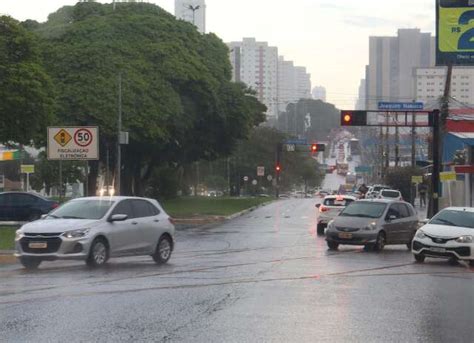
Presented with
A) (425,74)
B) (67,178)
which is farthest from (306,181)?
(67,178)

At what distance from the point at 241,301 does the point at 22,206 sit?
24104mm

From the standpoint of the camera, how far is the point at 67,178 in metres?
70.1

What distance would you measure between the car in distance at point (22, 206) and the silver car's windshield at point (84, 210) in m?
16.5

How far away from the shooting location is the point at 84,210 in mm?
17672

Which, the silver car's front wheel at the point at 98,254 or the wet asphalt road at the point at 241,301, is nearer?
the wet asphalt road at the point at 241,301

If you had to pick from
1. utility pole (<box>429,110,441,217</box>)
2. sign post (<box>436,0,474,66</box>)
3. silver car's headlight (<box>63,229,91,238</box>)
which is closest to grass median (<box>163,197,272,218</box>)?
utility pole (<box>429,110,441,217</box>)

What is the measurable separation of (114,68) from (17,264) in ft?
94.1

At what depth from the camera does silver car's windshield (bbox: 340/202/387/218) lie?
24375 mm

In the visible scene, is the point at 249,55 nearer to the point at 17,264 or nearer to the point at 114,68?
the point at 114,68

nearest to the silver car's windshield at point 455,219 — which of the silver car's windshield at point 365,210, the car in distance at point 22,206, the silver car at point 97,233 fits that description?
the silver car's windshield at point 365,210

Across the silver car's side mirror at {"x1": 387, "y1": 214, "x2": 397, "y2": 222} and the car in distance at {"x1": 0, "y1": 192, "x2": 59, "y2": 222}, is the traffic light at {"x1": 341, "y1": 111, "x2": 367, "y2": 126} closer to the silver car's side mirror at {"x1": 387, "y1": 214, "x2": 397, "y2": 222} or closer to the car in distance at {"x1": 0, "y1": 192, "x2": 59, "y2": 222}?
the silver car's side mirror at {"x1": 387, "y1": 214, "x2": 397, "y2": 222}

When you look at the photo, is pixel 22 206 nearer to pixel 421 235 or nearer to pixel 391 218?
pixel 391 218

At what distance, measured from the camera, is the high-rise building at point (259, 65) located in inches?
6314

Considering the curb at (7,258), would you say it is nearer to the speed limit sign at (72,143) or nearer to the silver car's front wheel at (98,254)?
the silver car's front wheel at (98,254)
